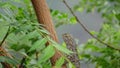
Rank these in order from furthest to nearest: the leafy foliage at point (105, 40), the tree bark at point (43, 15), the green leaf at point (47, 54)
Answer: the leafy foliage at point (105, 40), the tree bark at point (43, 15), the green leaf at point (47, 54)

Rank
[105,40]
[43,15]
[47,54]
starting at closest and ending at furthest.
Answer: [47,54] < [43,15] < [105,40]

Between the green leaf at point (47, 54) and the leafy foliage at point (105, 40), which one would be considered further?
the leafy foliage at point (105, 40)

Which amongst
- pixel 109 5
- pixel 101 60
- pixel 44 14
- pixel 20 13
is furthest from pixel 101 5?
pixel 44 14

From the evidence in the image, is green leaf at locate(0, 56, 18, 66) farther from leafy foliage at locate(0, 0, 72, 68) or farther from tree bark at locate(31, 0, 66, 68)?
tree bark at locate(31, 0, 66, 68)

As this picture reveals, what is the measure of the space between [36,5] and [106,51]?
17.5 inches

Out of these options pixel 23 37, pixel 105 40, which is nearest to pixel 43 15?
pixel 23 37

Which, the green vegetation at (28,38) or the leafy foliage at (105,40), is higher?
the green vegetation at (28,38)

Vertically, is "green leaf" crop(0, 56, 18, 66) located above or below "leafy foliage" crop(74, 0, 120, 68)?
above

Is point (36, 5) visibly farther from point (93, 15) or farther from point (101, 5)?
point (93, 15)

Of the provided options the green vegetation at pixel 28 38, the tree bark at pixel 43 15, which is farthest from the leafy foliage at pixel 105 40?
the tree bark at pixel 43 15

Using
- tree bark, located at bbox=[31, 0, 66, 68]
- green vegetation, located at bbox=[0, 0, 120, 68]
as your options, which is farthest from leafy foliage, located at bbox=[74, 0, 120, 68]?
tree bark, located at bbox=[31, 0, 66, 68]

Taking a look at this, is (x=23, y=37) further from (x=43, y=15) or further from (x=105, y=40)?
(x=105, y=40)

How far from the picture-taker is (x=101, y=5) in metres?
2.13

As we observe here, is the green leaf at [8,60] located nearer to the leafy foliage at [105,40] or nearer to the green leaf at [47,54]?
the green leaf at [47,54]
